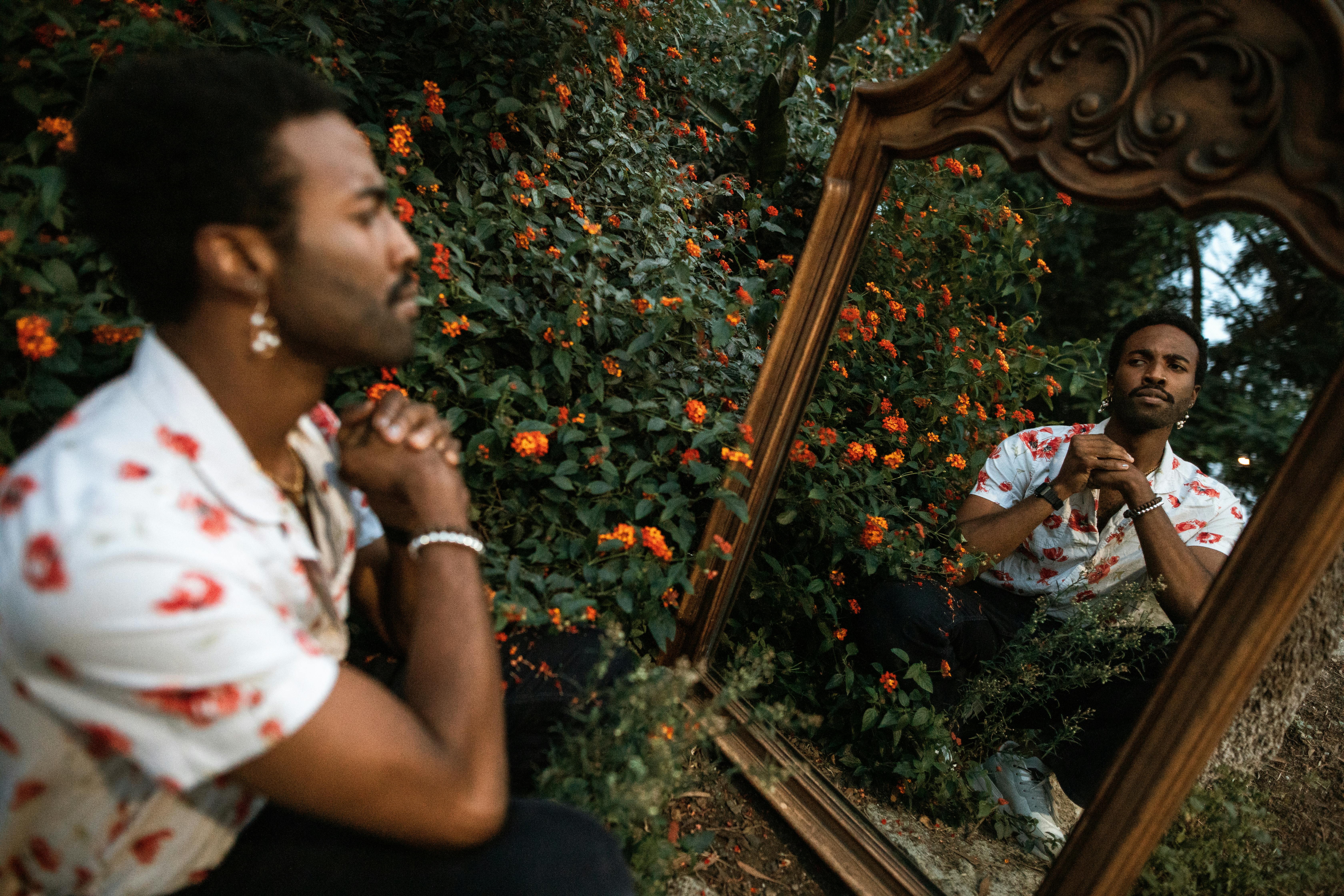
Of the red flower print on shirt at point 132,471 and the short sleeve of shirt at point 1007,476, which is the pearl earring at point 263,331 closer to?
the red flower print on shirt at point 132,471

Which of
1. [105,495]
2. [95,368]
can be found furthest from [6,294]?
[105,495]

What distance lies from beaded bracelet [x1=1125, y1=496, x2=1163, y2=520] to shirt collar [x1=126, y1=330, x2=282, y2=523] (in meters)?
2.06

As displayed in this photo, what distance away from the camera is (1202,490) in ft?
7.64

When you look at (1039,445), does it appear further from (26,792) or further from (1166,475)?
(26,792)

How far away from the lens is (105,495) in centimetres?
87

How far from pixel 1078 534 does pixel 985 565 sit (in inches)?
14.4

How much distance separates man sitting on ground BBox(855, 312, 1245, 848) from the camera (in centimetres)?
217

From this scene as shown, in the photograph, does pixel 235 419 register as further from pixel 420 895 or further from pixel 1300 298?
pixel 1300 298

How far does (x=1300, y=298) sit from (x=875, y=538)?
2.64 m

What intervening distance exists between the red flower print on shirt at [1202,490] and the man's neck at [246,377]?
2375 mm

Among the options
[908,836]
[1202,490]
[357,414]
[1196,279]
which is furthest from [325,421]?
[1196,279]

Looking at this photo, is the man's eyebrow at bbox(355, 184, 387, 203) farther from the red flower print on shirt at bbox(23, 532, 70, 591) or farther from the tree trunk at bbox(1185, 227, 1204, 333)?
the tree trunk at bbox(1185, 227, 1204, 333)

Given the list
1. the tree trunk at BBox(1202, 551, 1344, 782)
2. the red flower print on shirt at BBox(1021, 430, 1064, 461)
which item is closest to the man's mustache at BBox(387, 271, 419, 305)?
the red flower print on shirt at BBox(1021, 430, 1064, 461)

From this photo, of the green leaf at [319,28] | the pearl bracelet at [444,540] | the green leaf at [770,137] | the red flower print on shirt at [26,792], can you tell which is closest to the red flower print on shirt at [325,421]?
the pearl bracelet at [444,540]
